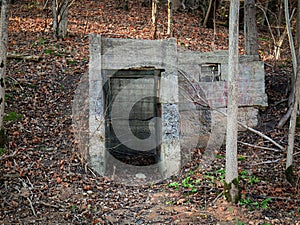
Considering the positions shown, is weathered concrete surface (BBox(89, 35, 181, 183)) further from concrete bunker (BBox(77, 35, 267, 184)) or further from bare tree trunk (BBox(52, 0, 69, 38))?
bare tree trunk (BBox(52, 0, 69, 38))

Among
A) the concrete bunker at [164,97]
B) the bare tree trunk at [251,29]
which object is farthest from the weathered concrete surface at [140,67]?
the bare tree trunk at [251,29]

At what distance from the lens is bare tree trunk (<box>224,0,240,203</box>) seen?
6738 mm

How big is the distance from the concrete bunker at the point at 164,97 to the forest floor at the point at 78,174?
572 millimetres

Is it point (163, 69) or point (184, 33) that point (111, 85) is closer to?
point (163, 69)

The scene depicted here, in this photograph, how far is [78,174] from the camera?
8.16 m

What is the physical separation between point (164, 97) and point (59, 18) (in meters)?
5.94

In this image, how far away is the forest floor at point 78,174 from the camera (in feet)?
22.1

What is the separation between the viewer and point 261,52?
15461 millimetres

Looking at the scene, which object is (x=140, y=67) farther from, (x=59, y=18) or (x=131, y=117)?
(x=59, y=18)

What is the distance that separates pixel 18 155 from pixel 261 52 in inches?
446

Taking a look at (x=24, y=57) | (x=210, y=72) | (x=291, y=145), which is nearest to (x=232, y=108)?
(x=291, y=145)

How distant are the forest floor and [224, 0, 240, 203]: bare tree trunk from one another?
0.34 meters

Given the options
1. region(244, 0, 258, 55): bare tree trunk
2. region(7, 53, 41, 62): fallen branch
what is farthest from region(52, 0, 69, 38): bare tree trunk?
region(244, 0, 258, 55): bare tree trunk

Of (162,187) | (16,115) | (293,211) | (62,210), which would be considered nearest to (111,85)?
(16,115)
